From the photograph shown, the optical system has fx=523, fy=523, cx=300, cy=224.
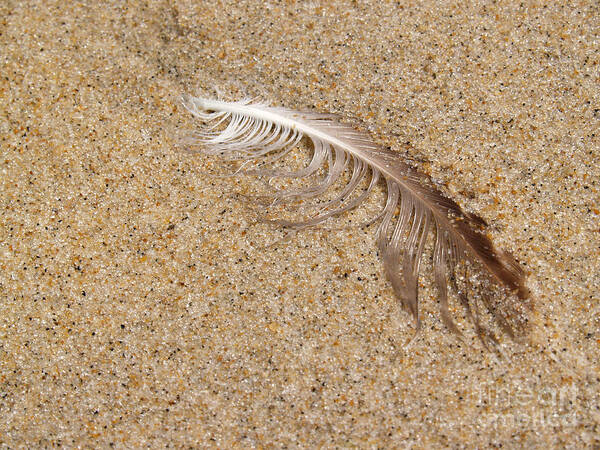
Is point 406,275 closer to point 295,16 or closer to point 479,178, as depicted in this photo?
point 479,178

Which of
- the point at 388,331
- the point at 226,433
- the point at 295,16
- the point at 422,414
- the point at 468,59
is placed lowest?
the point at 226,433

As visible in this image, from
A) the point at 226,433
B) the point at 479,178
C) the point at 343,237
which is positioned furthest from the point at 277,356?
the point at 479,178

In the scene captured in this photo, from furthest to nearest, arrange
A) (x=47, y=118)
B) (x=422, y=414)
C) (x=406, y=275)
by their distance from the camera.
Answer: (x=47, y=118) < (x=406, y=275) < (x=422, y=414)

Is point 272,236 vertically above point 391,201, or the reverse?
point 391,201
